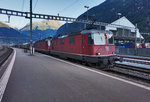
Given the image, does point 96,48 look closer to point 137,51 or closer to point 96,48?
point 96,48

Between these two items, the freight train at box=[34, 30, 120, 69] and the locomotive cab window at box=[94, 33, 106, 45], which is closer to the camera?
the freight train at box=[34, 30, 120, 69]

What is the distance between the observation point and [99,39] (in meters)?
9.59

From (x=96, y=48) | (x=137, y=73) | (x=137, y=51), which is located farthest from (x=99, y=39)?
(x=137, y=51)

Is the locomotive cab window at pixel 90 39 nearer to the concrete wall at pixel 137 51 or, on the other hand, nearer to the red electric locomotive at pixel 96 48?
the red electric locomotive at pixel 96 48

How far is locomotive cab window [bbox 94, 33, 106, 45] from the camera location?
9.45m

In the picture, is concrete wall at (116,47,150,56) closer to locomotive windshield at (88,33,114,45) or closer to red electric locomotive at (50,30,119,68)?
red electric locomotive at (50,30,119,68)

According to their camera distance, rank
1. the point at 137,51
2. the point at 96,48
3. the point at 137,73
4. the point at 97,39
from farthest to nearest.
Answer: the point at 137,51, the point at 97,39, the point at 96,48, the point at 137,73

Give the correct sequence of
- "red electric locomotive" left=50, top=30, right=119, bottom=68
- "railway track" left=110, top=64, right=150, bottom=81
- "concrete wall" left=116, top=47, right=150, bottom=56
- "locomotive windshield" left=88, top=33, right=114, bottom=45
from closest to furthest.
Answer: "railway track" left=110, top=64, right=150, bottom=81 < "red electric locomotive" left=50, top=30, right=119, bottom=68 < "locomotive windshield" left=88, top=33, right=114, bottom=45 < "concrete wall" left=116, top=47, right=150, bottom=56

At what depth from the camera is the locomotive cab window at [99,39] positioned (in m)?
9.45

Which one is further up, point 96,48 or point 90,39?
point 90,39

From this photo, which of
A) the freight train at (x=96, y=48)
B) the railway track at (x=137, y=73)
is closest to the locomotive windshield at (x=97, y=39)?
the freight train at (x=96, y=48)

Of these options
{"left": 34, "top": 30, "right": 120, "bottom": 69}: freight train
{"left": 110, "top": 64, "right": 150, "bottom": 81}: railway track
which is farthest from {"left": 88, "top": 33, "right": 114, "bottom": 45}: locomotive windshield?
{"left": 110, "top": 64, "right": 150, "bottom": 81}: railway track

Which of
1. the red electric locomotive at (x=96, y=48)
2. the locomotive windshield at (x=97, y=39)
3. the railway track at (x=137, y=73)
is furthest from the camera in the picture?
the locomotive windshield at (x=97, y=39)

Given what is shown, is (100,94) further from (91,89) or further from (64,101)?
(64,101)
